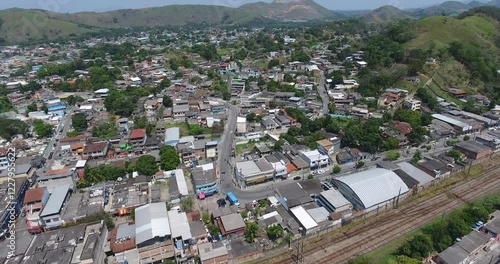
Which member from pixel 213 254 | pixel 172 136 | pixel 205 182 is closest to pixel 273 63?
pixel 172 136

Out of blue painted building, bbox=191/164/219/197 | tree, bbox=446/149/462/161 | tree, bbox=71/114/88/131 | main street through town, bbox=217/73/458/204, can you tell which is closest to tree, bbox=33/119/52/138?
tree, bbox=71/114/88/131

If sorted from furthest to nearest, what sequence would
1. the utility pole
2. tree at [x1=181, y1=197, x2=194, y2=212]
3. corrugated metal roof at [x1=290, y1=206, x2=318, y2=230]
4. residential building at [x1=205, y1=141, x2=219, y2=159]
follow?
residential building at [x1=205, y1=141, x2=219, y2=159] < tree at [x1=181, y1=197, x2=194, y2=212] < corrugated metal roof at [x1=290, y1=206, x2=318, y2=230] < the utility pole

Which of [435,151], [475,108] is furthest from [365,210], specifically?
[475,108]

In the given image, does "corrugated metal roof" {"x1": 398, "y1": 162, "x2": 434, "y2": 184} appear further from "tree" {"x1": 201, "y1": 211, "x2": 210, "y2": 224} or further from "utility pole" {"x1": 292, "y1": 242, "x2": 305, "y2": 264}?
"tree" {"x1": 201, "y1": 211, "x2": 210, "y2": 224}

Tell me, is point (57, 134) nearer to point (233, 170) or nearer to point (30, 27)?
point (233, 170)

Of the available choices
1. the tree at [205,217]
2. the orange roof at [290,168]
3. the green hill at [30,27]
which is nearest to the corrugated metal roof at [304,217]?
the orange roof at [290,168]

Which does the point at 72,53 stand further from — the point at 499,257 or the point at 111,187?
the point at 499,257
